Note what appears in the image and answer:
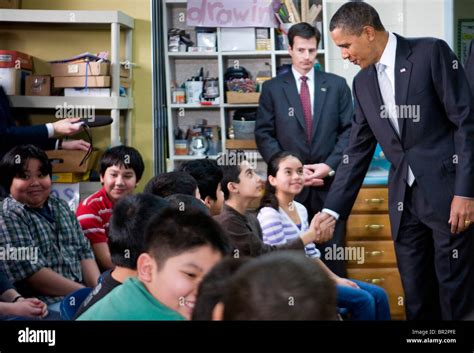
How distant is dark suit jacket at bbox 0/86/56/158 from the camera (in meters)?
1.88

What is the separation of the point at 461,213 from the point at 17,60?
0.98m

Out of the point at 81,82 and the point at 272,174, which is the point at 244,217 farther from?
the point at 81,82

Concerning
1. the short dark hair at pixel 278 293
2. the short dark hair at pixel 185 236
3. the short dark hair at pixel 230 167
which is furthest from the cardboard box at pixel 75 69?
the short dark hair at pixel 278 293

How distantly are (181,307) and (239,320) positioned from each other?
33cm

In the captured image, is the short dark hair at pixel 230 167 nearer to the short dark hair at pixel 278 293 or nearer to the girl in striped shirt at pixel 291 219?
the girl in striped shirt at pixel 291 219

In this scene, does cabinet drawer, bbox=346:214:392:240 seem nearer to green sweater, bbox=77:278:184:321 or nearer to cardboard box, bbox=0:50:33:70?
cardboard box, bbox=0:50:33:70

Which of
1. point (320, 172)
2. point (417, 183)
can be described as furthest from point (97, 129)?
point (417, 183)

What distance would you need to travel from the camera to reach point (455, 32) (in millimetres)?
1871

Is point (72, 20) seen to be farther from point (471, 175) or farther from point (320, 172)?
point (471, 175)

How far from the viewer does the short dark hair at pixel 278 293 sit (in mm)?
889

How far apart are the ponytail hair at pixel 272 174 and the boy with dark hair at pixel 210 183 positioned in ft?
0.37

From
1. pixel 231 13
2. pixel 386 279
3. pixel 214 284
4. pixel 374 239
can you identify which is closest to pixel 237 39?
pixel 231 13

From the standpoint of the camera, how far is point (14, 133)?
1914 millimetres

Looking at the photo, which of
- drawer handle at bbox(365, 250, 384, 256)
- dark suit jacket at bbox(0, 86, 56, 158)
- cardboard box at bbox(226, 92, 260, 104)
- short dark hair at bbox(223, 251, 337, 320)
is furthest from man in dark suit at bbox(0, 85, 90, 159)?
short dark hair at bbox(223, 251, 337, 320)
